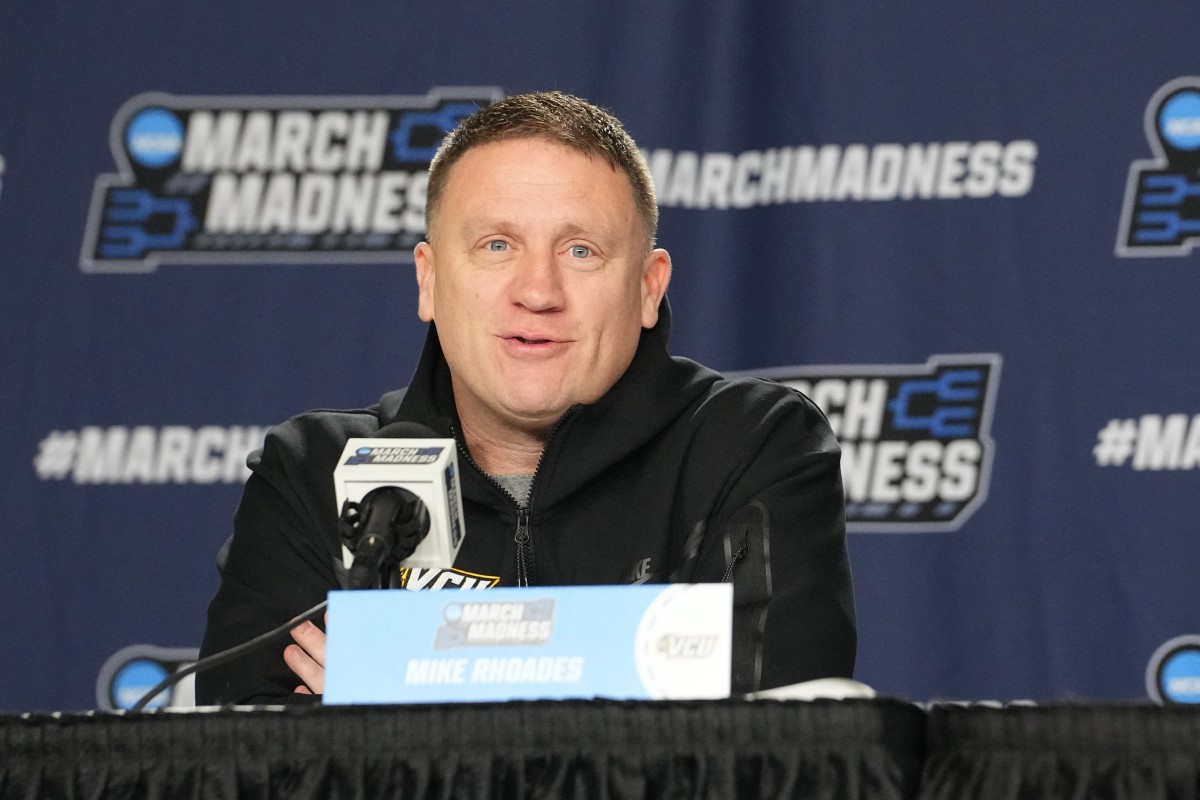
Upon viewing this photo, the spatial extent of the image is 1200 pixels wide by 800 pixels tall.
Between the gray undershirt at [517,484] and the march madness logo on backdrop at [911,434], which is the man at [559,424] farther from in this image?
the march madness logo on backdrop at [911,434]

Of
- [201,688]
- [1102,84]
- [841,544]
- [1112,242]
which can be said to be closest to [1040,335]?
[1112,242]

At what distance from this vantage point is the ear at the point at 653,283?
2.54 m

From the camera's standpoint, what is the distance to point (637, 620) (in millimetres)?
1294

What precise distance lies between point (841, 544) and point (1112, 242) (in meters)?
1.44

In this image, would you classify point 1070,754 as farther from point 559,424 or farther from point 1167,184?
point 1167,184

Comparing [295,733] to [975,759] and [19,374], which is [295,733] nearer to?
[975,759]

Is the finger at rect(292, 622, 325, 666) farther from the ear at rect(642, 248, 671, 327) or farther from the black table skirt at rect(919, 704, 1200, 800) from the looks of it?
the black table skirt at rect(919, 704, 1200, 800)

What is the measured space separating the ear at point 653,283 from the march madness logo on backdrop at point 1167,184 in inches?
51.4

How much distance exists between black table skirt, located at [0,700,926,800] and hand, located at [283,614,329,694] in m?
0.67

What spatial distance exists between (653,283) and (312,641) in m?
0.91

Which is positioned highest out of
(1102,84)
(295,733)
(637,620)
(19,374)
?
(1102,84)

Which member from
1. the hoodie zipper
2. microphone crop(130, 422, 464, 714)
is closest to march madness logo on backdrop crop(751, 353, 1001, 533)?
the hoodie zipper

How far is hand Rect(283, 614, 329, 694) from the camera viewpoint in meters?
1.96

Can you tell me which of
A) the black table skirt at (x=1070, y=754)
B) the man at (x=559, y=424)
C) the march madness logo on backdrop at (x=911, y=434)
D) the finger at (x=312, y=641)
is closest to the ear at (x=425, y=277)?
the man at (x=559, y=424)
